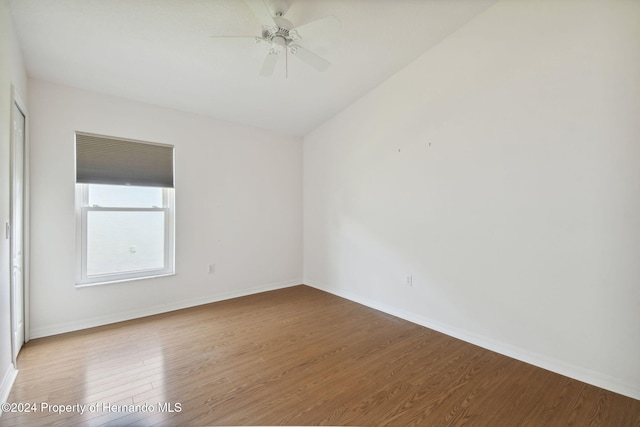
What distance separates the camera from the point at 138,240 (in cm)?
337

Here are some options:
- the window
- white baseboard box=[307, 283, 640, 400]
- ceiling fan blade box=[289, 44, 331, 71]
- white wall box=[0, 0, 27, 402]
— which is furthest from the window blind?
white baseboard box=[307, 283, 640, 400]

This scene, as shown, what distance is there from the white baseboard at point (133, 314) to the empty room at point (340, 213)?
0.02 meters

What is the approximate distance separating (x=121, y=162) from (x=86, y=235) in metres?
0.89

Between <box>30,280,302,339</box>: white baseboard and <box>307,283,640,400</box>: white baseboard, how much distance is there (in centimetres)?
212

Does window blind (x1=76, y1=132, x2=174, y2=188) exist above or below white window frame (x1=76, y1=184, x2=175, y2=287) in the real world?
above

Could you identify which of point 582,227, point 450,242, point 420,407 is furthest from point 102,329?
point 582,227

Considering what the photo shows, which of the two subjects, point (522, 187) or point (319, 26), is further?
point (522, 187)

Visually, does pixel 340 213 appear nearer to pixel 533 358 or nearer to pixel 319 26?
pixel 319 26

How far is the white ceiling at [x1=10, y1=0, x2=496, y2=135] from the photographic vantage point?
7.05 feet

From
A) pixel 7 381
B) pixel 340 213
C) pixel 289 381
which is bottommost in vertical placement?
pixel 289 381

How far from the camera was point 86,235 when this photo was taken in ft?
9.92

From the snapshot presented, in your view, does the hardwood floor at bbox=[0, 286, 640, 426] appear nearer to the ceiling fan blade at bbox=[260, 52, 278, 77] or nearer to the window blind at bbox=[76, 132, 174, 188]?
the window blind at bbox=[76, 132, 174, 188]

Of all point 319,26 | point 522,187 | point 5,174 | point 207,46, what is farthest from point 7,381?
point 522,187

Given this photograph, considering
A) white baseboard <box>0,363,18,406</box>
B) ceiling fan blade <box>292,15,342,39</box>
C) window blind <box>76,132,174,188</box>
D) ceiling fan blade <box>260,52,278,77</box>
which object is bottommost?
white baseboard <box>0,363,18,406</box>
